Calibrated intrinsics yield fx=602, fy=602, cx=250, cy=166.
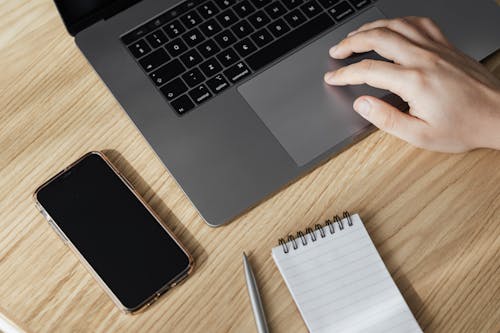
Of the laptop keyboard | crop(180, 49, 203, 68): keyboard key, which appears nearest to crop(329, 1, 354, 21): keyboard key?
the laptop keyboard

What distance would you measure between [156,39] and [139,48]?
1.1 inches

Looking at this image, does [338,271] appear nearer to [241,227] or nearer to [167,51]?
[241,227]

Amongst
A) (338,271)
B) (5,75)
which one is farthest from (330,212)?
(5,75)

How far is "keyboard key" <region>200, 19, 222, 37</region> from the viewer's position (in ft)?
2.78

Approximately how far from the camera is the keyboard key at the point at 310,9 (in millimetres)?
869

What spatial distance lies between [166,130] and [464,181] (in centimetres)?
40

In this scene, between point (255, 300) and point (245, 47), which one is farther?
point (245, 47)

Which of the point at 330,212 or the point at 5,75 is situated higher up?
the point at 5,75

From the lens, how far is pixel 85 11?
2.72 feet

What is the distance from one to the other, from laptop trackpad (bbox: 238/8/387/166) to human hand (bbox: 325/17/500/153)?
0.02 metres

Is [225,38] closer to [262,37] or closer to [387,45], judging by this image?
[262,37]

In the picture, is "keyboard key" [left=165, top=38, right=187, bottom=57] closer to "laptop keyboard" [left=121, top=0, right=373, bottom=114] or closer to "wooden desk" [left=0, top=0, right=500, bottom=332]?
"laptop keyboard" [left=121, top=0, right=373, bottom=114]

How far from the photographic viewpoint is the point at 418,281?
729 millimetres

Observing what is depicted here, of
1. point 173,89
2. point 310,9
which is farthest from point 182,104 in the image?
point 310,9
